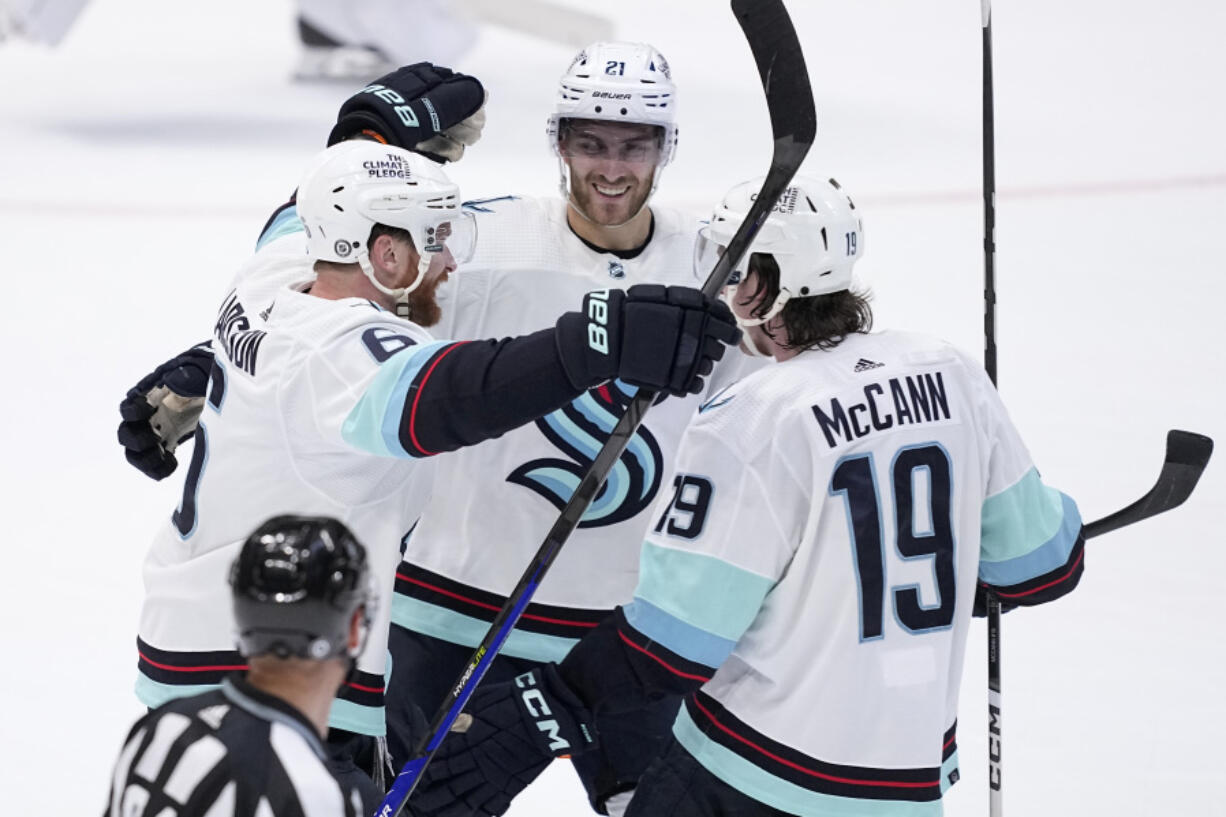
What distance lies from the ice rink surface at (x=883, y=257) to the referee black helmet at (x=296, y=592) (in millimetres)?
2035

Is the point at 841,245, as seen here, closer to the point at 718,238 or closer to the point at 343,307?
the point at 718,238

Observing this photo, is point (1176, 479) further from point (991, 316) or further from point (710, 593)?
point (710, 593)

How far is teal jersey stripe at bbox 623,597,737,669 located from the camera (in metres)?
2.01

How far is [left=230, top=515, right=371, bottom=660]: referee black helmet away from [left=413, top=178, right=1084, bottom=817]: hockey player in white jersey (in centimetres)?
69

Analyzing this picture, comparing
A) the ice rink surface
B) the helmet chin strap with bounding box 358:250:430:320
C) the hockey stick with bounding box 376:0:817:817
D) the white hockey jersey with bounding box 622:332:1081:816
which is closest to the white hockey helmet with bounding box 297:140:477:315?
the helmet chin strap with bounding box 358:250:430:320

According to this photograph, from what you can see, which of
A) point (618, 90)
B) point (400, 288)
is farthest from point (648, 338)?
point (618, 90)

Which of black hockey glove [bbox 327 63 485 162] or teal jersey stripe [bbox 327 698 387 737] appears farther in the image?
black hockey glove [bbox 327 63 485 162]

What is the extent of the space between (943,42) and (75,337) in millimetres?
6539

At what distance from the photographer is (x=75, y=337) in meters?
5.91

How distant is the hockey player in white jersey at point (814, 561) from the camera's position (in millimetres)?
1979

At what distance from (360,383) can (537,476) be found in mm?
696

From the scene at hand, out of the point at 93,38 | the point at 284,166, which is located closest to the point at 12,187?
the point at 284,166

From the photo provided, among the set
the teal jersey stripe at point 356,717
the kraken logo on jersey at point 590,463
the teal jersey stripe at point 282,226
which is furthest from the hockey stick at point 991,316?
the teal jersey stripe at point 282,226

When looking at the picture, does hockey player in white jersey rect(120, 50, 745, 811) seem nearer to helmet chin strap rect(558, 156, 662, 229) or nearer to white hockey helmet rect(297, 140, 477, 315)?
helmet chin strap rect(558, 156, 662, 229)
